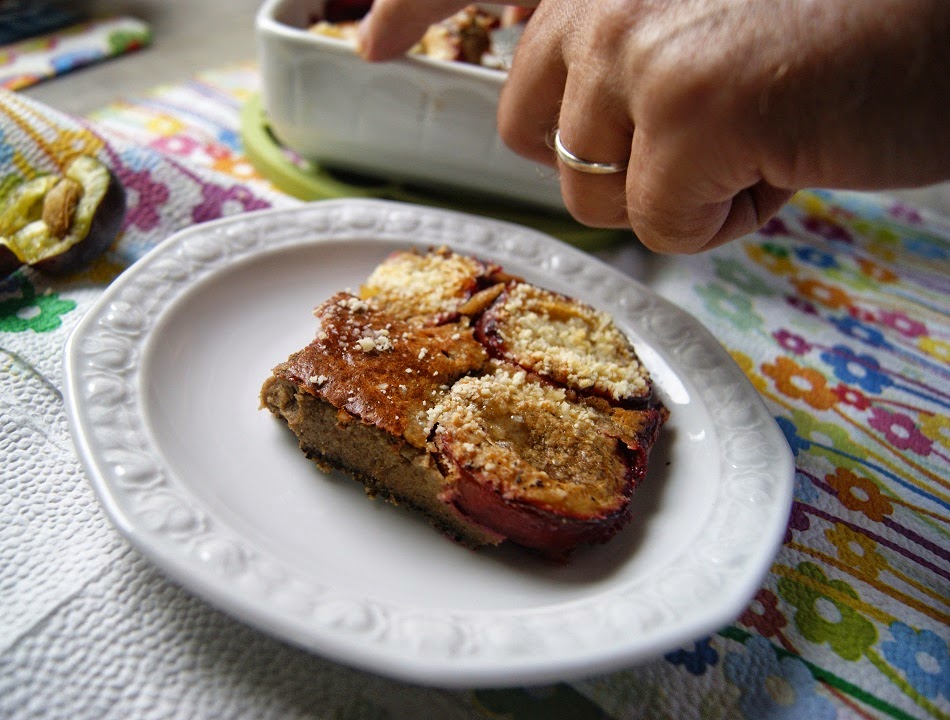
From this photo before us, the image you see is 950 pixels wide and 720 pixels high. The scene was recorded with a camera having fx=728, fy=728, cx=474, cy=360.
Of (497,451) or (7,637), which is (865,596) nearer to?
(497,451)

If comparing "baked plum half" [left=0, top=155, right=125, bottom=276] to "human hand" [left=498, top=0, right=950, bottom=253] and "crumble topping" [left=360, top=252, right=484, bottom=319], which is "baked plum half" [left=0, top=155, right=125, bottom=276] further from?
"human hand" [left=498, top=0, right=950, bottom=253]

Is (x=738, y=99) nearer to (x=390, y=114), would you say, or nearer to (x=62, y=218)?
(x=390, y=114)

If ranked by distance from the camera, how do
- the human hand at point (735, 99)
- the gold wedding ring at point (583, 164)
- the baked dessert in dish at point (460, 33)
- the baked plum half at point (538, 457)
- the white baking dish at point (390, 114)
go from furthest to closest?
1. the baked dessert in dish at point (460, 33)
2. the white baking dish at point (390, 114)
3. the gold wedding ring at point (583, 164)
4. the baked plum half at point (538, 457)
5. the human hand at point (735, 99)

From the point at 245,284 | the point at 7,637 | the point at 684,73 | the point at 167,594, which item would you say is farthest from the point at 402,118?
the point at 7,637

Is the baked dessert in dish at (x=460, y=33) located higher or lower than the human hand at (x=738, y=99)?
lower

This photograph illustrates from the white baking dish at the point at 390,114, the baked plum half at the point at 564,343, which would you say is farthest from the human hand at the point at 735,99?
the white baking dish at the point at 390,114

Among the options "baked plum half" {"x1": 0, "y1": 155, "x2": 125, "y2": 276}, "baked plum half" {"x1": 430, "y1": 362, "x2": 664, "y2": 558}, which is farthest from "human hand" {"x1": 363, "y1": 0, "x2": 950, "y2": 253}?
"baked plum half" {"x1": 0, "y1": 155, "x2": 125, "y2": 276}

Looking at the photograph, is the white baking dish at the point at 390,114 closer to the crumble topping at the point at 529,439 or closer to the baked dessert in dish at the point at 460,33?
the baked dessert in dish at the point at 460,33
